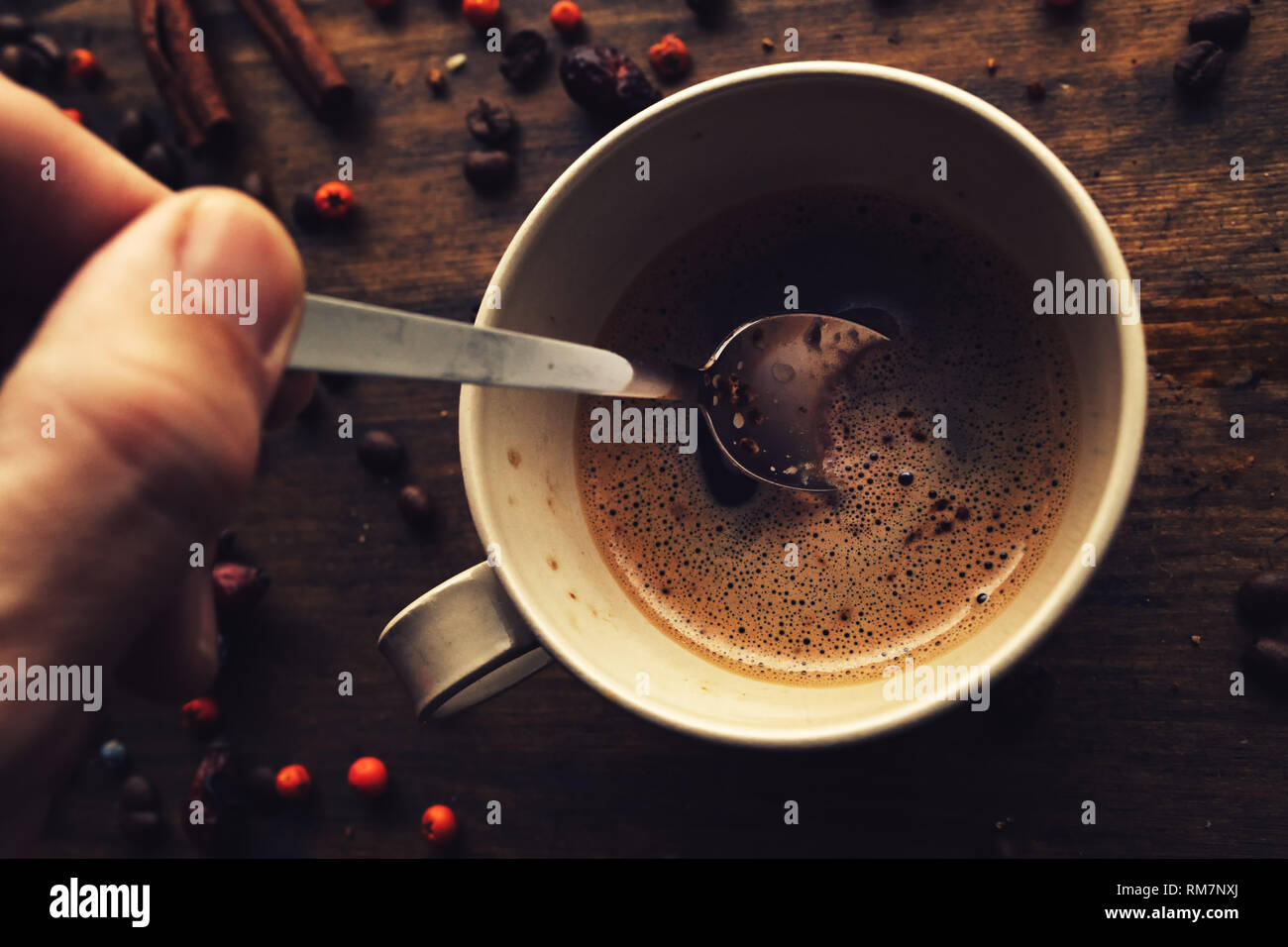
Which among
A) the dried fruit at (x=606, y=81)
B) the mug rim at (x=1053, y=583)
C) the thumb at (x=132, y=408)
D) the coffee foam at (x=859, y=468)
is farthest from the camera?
the dried fruit at (x=606, y=81)

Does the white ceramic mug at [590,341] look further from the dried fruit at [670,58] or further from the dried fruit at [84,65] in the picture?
the dried fruit at [84,65]

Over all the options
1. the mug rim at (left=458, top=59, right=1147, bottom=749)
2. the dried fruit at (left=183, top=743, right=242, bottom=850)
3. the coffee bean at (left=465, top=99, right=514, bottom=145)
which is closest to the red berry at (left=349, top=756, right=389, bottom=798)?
the dried fruit at (left=183, top=743, right=242, bottom=850)

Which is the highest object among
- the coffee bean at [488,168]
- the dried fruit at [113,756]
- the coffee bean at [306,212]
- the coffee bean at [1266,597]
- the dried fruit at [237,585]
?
the coffee bean at [488,168]

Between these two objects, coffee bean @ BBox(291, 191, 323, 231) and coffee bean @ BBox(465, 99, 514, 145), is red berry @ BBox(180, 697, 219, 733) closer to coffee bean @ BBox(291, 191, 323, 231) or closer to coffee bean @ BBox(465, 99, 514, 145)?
coffee bean @ BBox(291, 191, 323, 231)

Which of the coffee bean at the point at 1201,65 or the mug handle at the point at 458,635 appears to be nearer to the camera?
the mug handle at the point at 458,635

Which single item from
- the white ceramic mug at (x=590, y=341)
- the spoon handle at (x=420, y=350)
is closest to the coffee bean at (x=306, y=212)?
the white ceramic mug at (x=590, y=341)
